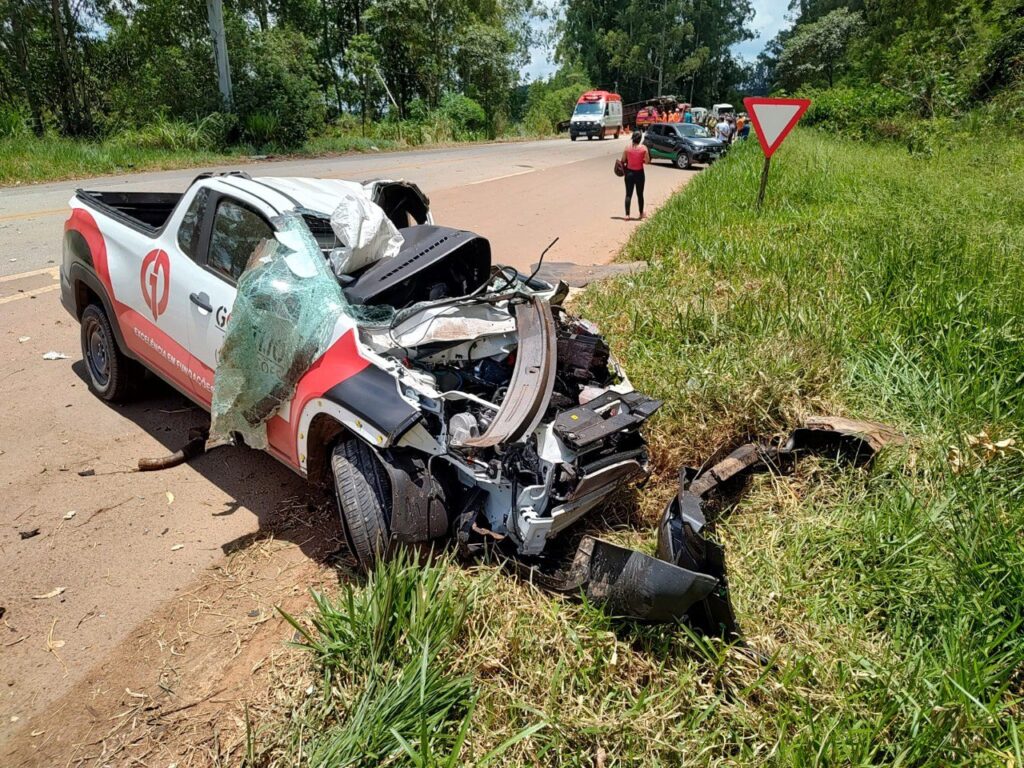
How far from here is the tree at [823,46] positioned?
5756 centimetres

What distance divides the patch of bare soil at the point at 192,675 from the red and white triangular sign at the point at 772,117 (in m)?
7.85

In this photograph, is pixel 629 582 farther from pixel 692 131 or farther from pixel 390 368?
pixel 692 131

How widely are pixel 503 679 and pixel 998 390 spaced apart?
137 inches

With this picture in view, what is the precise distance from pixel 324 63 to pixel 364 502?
138ft

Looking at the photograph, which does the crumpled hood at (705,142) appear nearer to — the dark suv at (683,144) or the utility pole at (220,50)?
the dark suv at (683,144)

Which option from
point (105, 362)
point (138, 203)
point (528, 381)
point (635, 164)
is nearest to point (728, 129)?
point (635, 164)

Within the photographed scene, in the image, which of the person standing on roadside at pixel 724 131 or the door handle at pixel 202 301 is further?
the person standing on roadside at pixel 724 131

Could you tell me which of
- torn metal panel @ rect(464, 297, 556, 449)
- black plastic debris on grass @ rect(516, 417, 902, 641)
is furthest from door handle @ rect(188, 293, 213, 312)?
black plastic debris on grass @ rect(516, 417, 902, 641)

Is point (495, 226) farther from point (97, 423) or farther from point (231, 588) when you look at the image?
point (231, 588)

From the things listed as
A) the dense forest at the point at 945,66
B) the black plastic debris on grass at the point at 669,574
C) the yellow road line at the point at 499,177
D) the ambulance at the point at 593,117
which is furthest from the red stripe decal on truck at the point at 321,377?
the ambulance at the point at 593,117

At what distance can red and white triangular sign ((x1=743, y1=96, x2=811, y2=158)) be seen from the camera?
8.76 m

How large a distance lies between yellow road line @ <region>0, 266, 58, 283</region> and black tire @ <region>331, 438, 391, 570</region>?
6369 millimetres

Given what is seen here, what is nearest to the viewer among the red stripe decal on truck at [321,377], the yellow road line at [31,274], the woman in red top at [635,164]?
the red stripe decal on truck at [321,377]

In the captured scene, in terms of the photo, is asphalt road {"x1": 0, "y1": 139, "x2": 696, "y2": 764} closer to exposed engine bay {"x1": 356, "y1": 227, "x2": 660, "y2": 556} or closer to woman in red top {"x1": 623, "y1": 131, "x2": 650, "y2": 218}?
exposed engine bay {"x1": 356, "y1": 227, "x2": 660, "y2": 556}
